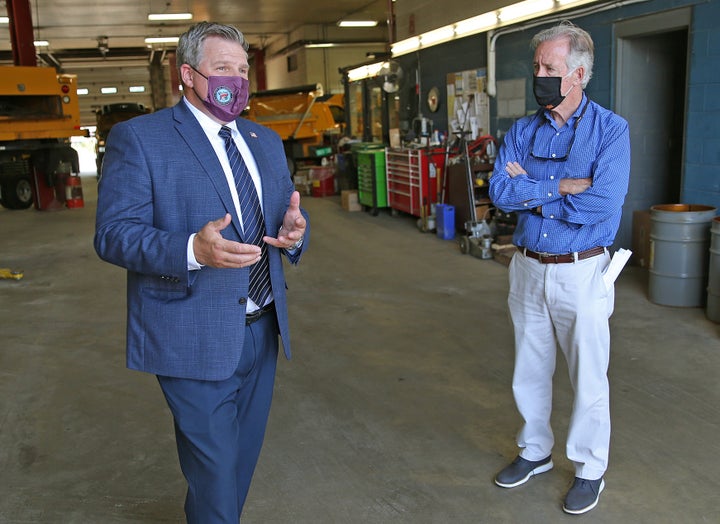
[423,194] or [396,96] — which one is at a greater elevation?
[396,96]

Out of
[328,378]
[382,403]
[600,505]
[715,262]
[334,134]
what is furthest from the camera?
[334,134]

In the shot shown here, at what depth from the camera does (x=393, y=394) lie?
382 cm

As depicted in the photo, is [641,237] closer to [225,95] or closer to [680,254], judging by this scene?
[680,254]

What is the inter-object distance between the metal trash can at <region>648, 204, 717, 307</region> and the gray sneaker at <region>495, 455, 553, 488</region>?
266 centimetres

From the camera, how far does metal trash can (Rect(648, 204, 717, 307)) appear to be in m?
4.93

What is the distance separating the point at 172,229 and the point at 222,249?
0.90 ft

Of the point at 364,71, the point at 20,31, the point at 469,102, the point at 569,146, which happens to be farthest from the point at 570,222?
the point at 20,31

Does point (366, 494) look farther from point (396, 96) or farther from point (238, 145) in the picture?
point (396, 96)

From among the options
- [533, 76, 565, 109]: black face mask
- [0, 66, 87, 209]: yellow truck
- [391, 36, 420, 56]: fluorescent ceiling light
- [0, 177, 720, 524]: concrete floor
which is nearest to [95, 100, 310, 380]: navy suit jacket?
[0, 177, 720, 524]: concrete floor

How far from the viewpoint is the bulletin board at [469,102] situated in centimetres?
850

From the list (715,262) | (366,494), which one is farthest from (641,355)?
(366,494)

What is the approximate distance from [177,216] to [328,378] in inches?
93.5

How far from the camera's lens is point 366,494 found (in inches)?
111

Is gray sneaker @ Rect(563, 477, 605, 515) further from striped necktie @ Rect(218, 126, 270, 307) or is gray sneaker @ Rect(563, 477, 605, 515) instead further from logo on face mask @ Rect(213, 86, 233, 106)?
logo on face mask @ Rect(213, 86, 233, 106)
